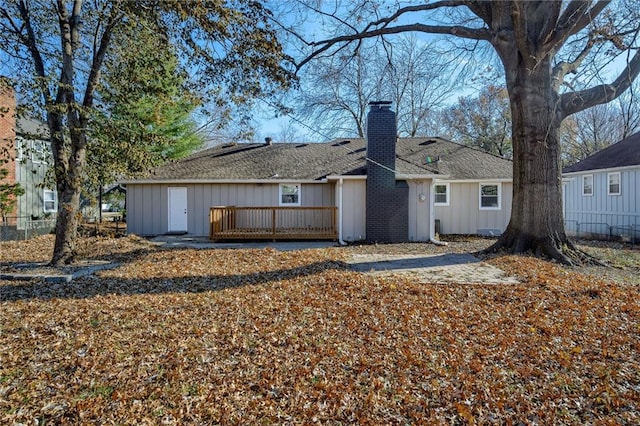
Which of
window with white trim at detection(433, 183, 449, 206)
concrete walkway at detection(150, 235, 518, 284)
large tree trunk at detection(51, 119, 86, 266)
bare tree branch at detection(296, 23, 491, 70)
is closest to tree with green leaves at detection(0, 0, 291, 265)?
large tree trunk at detection(51, 119, 86, 266)

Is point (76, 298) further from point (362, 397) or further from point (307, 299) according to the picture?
point (362, 397)

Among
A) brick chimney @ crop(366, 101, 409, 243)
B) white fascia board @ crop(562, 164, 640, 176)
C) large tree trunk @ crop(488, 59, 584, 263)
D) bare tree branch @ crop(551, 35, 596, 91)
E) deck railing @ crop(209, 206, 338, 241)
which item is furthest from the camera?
white fascia board @ crop(562, 164, 640, 176)

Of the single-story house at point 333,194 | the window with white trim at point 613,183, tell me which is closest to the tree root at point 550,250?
the single-story house at point 333,194

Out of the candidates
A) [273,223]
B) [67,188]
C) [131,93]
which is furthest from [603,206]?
[67,188]

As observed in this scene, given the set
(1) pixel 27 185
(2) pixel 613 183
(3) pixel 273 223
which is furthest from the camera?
(1) pixel 27 185

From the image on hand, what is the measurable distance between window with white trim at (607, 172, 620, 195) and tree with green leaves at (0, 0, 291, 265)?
48.3 ft

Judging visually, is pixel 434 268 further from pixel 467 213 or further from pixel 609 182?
pixel 609 182

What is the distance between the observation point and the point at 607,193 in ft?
50.6

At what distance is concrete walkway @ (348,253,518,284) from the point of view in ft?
22.8

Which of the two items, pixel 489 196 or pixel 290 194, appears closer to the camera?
pixel 290 194

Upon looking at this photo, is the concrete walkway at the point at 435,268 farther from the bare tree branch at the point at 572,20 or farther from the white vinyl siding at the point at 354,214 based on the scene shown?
the bare tree branch at the point at 572,20

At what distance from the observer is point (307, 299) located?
5.45 metres

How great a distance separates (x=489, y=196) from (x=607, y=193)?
5.35 m

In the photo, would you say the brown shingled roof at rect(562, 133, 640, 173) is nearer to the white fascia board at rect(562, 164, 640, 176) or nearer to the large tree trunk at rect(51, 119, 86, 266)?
the white fascia board at rect(562, 164, 640, 176)
